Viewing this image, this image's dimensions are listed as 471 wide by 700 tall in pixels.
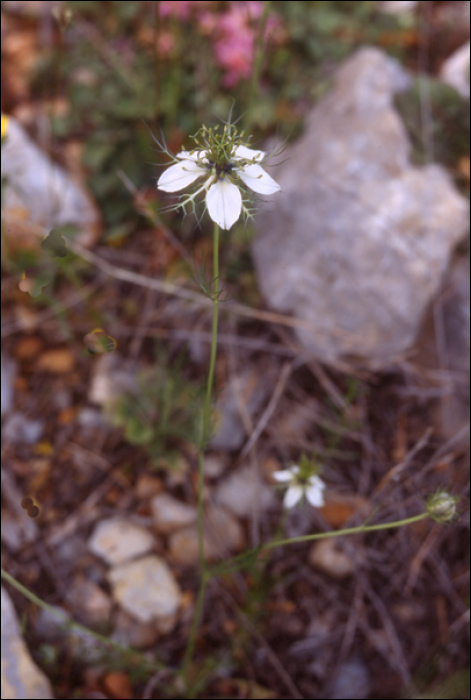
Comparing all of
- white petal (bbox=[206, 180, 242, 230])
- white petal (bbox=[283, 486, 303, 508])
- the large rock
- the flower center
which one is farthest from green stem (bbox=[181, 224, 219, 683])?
the large rock

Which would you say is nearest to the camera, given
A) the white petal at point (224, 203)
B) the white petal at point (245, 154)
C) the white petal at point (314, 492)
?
the white petal at point (224, 203)

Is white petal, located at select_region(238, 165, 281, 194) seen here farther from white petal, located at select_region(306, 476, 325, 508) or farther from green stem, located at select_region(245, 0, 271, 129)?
white petal, located at select_region(306, 476, 325, 508)

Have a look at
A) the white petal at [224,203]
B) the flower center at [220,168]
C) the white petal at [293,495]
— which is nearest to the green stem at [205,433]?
the white petal at [224,203]

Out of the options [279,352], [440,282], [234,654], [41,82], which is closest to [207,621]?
[234,654]

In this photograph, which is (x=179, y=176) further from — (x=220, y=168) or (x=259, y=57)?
(x=259, y=57)

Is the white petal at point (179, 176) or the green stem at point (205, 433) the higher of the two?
the white petal at point (179, 176)

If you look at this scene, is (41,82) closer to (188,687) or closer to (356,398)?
(356,398)

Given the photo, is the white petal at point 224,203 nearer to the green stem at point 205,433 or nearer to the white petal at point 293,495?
the green stem at point 205,433
